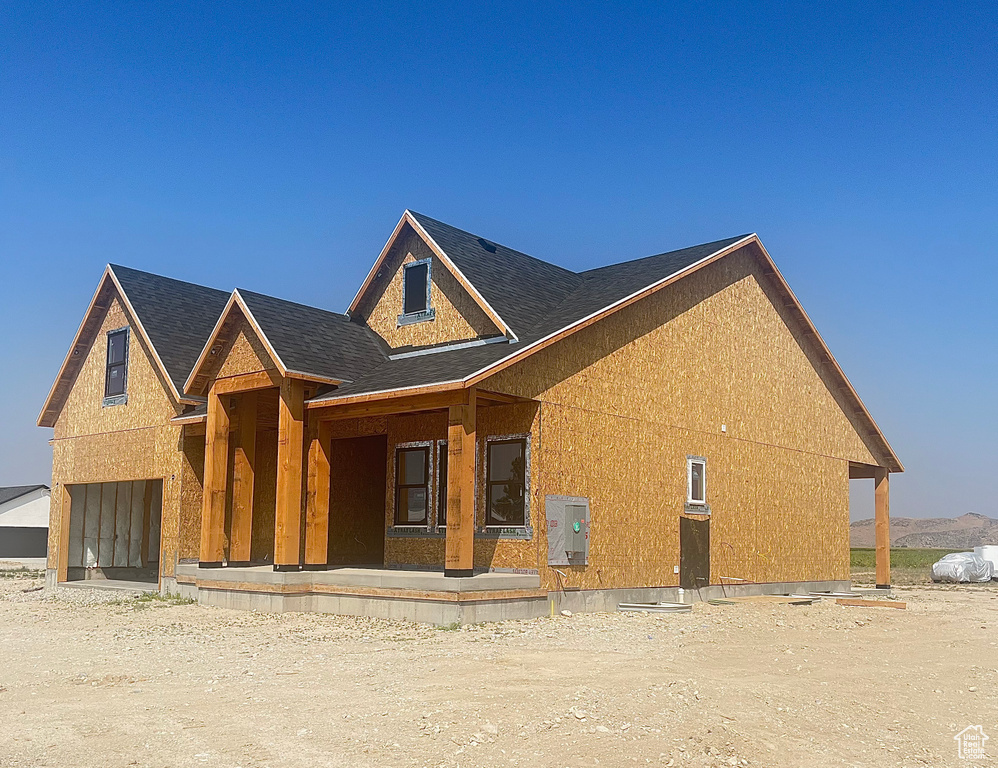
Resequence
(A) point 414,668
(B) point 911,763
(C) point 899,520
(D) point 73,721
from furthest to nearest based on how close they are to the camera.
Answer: (C) point 899,520, (A) point 414,668, (D) point 73,721, (B) point 911,763

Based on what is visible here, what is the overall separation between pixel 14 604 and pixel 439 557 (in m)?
10.0

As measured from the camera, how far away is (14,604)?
21344mm

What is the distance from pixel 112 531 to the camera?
27.4 m

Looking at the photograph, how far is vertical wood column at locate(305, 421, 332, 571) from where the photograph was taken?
17.8m

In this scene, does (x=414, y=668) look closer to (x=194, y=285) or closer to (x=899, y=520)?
(x=194, y=285)

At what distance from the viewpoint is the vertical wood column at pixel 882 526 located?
26.3 m

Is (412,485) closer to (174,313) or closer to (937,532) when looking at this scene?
(174,313)

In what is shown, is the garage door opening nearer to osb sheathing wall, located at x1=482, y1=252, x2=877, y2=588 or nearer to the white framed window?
osb sheathing wall, located at x1=482, y1=252, x2=877, y2=588

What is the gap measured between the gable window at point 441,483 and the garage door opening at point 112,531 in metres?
10.8

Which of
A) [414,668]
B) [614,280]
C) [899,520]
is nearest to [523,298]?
[614,280]

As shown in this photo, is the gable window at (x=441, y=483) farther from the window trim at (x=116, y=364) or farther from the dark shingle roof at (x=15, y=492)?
the dark shingle roof at (x=15, y=492)

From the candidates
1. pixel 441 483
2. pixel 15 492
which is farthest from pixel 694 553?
pixel 15 492

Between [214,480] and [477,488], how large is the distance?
577 centimetres

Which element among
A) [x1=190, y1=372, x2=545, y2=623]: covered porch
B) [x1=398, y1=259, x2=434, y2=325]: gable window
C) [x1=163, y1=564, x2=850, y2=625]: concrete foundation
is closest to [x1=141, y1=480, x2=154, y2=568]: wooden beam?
[x1=190, y1=372, x2=545, y2=623]: covered porch
